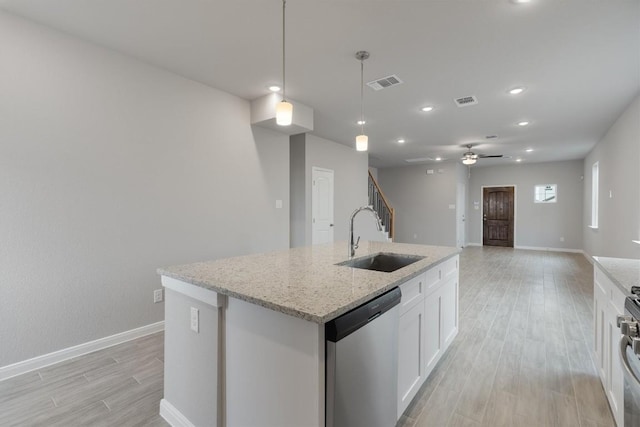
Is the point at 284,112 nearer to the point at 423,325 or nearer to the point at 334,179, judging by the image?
the point at 423,325

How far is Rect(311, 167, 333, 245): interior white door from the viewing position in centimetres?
593

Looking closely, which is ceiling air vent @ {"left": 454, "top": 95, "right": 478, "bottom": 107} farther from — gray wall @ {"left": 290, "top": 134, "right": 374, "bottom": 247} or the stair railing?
the stair railing

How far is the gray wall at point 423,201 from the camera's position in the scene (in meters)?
9.09

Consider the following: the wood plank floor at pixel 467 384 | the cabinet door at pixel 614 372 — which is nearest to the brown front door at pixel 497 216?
the wood plank floor at pixel 467 384

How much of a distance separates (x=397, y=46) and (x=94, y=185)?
305 centimetres

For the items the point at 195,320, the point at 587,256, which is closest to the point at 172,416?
the point at 195,320

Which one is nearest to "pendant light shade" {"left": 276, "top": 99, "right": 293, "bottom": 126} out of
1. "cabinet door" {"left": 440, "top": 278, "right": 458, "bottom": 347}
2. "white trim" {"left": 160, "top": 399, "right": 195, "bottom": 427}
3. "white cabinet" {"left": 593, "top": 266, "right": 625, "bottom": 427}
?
"cabinet door" {"left": 440, "top": 278, "right": 458, "bottom": 347}

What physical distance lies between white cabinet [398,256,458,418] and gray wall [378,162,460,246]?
689 centimetres

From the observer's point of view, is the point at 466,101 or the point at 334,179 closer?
the point at 466,101

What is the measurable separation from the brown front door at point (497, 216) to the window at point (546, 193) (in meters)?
0.70

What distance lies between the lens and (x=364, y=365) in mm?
1375

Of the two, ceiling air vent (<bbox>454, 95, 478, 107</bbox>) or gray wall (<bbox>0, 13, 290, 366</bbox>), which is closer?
gray wall (<bbox>0, 13, 290, 366</bbox>)

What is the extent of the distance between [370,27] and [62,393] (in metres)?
3.60

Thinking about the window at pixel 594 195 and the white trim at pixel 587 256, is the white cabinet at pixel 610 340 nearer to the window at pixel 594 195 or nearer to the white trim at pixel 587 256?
the window at pixel 594 195
